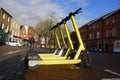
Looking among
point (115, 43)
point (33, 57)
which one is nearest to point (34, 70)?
point (33, 57)

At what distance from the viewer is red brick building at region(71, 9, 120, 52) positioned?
47.3 meters

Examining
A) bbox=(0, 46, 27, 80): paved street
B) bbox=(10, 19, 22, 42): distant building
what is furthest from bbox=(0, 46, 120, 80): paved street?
bbox=(10, 19, 22, 42): distant building

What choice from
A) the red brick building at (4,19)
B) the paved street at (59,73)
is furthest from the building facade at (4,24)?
the paved street at (59,73)

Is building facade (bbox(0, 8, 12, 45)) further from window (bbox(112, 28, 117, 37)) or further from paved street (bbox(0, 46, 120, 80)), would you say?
paved street (bbox(0, 46, 120, 80))

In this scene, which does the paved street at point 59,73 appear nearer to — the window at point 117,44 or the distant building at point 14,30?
the window at point 117,44

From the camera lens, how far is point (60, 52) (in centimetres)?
1116

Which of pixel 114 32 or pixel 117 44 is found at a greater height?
pixel 114 32

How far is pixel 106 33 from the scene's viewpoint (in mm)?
52312

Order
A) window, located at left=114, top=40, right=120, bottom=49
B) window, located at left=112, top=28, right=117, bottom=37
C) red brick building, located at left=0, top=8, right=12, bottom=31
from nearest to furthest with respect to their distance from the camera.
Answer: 1. window, located at left=114, top=40, right=120, bottom=49
2. window, located at left=112, top=28, right=117, bottom=37
3. red brick building, located at left=0, top=8, right=12, bottom=31

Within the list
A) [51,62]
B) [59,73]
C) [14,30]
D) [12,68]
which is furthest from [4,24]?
[59,73]

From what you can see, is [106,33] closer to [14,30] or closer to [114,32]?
[114,32]

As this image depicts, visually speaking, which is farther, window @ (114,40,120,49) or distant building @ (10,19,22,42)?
distant building @ (10,19,22,42)

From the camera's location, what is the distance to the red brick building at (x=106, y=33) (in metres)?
47.3

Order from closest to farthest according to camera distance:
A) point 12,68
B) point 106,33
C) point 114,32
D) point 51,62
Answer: point 51,62, point 12,68, point 114,32, point 106,33
